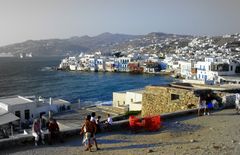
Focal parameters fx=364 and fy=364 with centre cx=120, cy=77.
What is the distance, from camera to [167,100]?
18.5 metres

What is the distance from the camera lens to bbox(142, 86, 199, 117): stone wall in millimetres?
17312

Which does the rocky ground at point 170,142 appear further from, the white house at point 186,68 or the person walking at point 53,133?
the white house at point 186,68

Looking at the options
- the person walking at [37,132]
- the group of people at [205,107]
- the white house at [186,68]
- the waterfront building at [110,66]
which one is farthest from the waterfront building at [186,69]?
the person walking at [37,132]

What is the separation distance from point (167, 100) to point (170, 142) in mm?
7594

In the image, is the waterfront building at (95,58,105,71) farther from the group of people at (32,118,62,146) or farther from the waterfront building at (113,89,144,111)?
the group of people at (32,118,62,146)

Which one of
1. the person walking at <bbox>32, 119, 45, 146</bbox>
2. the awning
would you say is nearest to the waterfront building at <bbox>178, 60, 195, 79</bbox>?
the awning

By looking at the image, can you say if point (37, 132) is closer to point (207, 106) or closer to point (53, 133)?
point (53, 133)

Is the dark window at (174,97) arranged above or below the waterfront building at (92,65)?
above

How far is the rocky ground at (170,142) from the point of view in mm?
10000

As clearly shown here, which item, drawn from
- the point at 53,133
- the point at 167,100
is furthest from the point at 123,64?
the point at 53,133

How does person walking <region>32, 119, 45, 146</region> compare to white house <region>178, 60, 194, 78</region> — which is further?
white house <region>178, 60, 194, 78</region>

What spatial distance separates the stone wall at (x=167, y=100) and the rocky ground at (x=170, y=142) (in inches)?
144

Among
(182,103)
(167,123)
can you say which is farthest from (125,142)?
(182,103)

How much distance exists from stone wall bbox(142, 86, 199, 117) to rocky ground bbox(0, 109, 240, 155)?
3.66m
